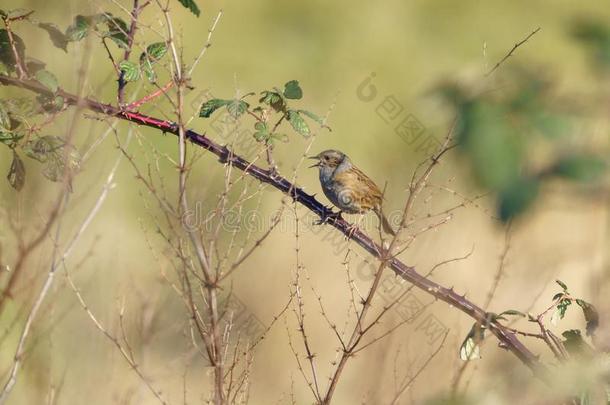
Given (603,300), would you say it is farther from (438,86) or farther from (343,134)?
(343,134)

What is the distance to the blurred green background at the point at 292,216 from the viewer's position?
177 inches

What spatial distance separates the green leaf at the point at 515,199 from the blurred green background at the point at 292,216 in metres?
1.55

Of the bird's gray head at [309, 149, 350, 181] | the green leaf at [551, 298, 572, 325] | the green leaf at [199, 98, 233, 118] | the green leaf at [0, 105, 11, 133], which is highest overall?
the bird's gray head at [309, 149, 350, 181]

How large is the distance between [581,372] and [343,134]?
658cm

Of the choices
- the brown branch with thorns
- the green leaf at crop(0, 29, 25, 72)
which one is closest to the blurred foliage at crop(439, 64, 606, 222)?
the brown branch with thorns

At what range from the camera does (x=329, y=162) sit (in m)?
5.54

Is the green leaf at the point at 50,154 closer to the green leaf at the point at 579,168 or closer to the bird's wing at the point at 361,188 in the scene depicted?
the green leaf at the point at 579,168

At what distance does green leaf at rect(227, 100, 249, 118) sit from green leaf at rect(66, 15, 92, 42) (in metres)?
0.64

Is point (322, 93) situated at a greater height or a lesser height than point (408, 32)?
lesser

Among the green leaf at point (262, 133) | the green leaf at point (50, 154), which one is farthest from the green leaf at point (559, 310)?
the green leaf at point (50, 154)

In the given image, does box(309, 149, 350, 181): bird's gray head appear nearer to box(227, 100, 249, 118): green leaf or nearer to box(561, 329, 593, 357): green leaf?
box(227, 100, 249, 118): green leaf

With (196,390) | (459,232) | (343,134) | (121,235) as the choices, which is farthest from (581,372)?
(343,134)

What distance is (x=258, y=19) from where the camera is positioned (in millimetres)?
8102

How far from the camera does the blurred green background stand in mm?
4492
